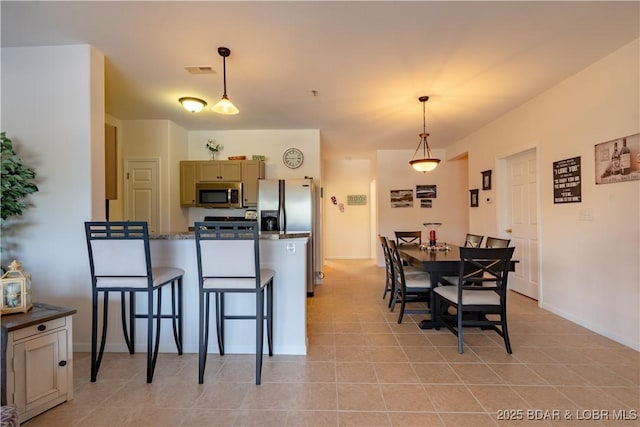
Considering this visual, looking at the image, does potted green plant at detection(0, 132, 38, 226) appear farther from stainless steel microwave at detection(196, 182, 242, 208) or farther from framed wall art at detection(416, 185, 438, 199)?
framed wall art at detection(416, 185, 438, 199)

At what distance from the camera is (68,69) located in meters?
2.50

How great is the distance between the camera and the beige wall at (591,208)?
8.26ft

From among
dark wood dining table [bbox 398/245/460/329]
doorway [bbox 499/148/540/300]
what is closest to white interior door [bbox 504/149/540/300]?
doorway [bbox 499/148/540/300]

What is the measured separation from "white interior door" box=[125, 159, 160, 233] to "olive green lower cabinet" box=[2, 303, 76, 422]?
2672mm

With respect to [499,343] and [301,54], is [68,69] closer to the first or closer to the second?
[301,54]

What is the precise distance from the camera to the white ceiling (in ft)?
6.74

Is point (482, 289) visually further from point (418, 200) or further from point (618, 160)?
Result: point (418, 200)

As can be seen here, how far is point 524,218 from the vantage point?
159 inches

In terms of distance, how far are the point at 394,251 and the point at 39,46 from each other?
12.7 ft

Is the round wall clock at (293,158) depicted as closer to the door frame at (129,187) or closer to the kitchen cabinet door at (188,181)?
the kitchen cabinet door at (188,181)

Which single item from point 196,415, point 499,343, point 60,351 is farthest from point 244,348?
point 499,343

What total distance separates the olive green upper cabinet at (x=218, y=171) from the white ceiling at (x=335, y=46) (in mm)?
1022

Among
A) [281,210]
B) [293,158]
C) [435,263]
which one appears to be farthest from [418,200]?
[435,263]

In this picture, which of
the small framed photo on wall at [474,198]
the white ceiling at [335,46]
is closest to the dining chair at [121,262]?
the white ceiling at [335,46]
